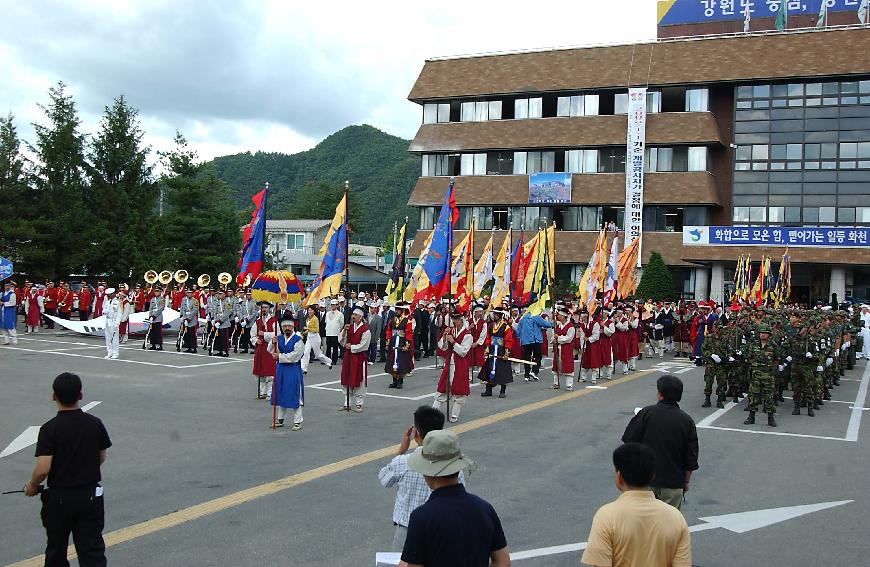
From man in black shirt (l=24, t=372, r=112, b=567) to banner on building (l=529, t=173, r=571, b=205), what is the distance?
43.7 meters

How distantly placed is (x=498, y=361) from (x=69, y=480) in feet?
39.3

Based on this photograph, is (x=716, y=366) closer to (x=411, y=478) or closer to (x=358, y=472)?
(x=358, y=472)

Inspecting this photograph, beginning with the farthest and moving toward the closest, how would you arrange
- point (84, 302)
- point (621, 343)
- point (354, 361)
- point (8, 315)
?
point (84, 302), point (8, 315), point (621, 343), point (354, 361)

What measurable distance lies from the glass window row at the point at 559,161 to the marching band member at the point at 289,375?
122 feet

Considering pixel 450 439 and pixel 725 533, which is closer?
pixel 450 439

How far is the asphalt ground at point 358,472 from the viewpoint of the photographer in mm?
7000

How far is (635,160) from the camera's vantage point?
44844 millimetres

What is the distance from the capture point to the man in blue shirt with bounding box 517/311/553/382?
21.4m

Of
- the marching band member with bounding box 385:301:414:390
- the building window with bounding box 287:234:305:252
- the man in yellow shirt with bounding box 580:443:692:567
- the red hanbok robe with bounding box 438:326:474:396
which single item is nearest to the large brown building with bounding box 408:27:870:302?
the building window with bounding box 287:234:305:252

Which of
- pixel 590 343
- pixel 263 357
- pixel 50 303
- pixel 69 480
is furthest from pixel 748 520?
pixel 50 303

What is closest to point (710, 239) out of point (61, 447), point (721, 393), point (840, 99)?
point (840, 99)

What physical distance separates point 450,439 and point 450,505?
15.8 inches

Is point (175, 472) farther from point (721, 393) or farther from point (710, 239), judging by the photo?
point (710, 239)

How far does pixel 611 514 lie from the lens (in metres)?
3.81
